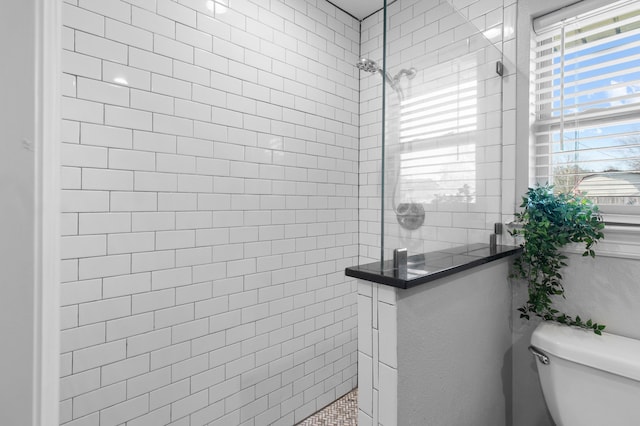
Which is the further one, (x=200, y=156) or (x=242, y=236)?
(x=242, y=236)

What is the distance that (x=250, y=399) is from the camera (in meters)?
1.81

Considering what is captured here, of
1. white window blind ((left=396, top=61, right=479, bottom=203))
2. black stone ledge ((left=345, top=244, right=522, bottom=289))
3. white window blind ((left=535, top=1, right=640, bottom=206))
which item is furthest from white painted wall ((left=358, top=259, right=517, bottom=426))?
white window blind ((left=535, top=1, right=640, bottom=206))

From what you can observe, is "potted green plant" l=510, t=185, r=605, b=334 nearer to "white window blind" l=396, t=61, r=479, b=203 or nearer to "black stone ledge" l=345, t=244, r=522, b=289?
"black stone ledge" l=345, t=244, r=522, b=289

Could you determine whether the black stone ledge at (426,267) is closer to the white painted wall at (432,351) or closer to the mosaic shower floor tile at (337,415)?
the white painted wall at (432,351)

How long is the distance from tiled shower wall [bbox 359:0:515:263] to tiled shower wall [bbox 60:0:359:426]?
0.96 meters

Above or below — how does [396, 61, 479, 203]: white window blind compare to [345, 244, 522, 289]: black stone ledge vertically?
above

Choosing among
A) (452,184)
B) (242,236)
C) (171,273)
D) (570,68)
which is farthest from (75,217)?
(570,68)

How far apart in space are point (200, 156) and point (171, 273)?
577 mm

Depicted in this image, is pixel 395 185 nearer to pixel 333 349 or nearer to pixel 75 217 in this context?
pixel 75 217

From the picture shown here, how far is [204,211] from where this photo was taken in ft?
5.33

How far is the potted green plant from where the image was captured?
1.31 m

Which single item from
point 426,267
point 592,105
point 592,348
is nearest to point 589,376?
point 592,348

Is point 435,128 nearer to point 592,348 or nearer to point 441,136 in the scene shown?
point 441,136

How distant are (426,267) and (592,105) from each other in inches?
43.8
